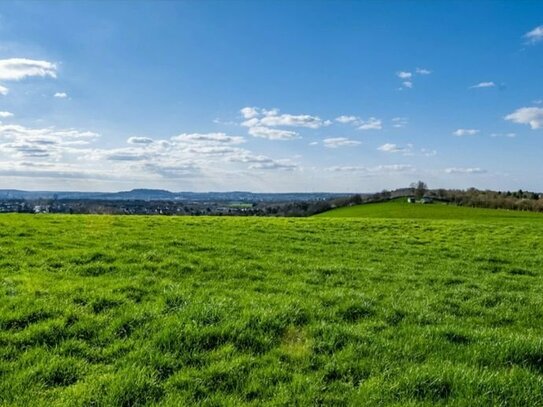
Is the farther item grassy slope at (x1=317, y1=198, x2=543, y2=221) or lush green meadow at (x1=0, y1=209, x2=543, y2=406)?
grassy slope at (x1=317, y1=198, x2=543, y2=221)

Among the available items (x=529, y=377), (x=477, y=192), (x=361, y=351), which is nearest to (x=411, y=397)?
(x=361, y=351)

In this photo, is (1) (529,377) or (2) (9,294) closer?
(1) (529,377)

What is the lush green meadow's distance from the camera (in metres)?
6.38

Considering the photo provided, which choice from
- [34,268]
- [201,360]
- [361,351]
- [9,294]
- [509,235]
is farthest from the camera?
[509,235]

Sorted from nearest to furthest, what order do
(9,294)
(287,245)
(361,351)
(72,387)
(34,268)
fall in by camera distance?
(72,387) → (361,351) → (9,294) → (34,268) → (287,245)

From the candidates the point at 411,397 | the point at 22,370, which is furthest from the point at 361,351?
the point at 22,370

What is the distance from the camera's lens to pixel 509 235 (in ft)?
105

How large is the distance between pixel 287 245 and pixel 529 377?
613 inches

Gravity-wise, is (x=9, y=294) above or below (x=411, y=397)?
above

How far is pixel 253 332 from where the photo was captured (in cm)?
834

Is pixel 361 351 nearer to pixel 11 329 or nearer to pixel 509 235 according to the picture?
pixel 11 329

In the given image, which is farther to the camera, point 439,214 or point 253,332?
point 439,214

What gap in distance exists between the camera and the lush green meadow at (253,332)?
6375 millimetres

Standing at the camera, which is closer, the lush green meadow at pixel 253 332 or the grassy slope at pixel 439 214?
the lush green meadow at pixel 253 332
